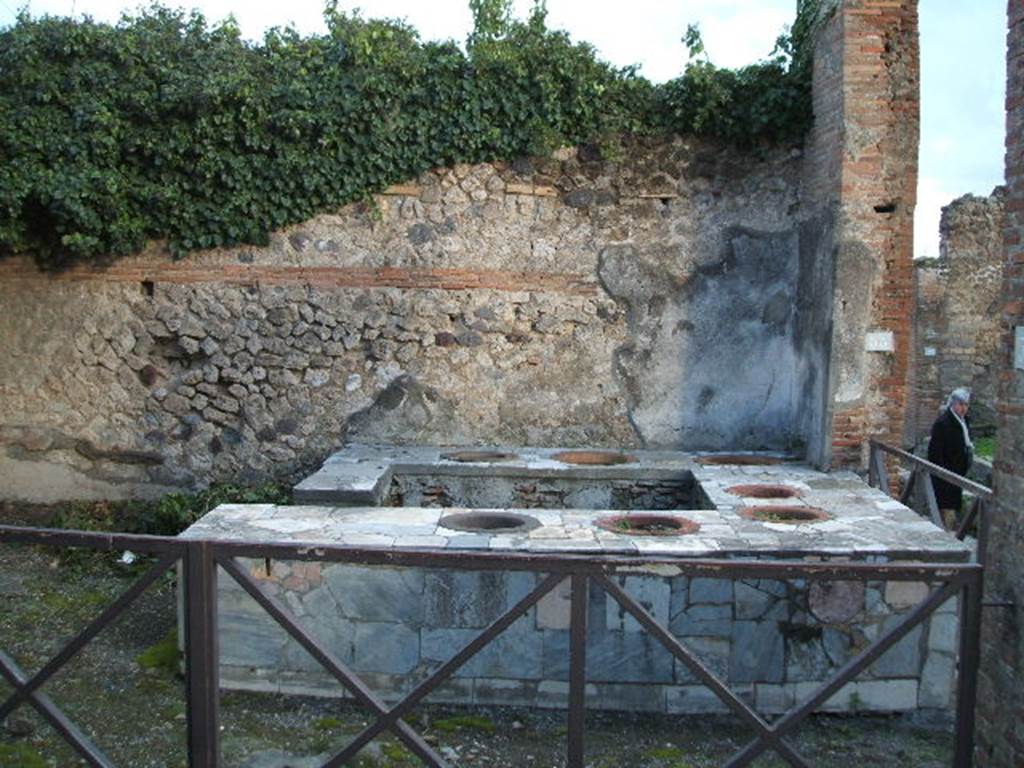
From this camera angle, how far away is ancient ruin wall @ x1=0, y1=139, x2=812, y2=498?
8109 mm

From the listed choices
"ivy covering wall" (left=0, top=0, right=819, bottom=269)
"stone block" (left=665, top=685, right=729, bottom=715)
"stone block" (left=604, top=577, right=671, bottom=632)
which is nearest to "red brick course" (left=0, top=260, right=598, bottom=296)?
"ivy covering wall" (left=0, top=0, right=819, bottom=269)

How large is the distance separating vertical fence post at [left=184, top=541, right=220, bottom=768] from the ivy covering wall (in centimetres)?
552

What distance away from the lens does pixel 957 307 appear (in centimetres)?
1459

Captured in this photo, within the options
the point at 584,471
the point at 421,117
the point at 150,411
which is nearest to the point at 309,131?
the point at 421,117

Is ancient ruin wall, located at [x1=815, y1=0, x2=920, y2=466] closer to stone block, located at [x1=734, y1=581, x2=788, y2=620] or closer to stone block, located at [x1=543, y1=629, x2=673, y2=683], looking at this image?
stone block, located at [x1=734, y1=581, x2=788, y2=620]

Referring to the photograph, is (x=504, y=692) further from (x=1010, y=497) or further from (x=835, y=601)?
(x=1010, y=497)

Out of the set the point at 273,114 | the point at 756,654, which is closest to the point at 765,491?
the point at 756,654

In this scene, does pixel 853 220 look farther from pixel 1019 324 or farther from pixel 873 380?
pixel 1019 324

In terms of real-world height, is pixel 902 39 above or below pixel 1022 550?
above

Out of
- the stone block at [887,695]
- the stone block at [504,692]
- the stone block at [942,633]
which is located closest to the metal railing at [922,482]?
the stone block at [942,633]

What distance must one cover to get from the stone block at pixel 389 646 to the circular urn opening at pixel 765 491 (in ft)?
8.60

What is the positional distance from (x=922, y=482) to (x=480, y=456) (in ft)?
11.2

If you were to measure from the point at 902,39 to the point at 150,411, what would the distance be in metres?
6.84

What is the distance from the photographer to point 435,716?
192 inches
